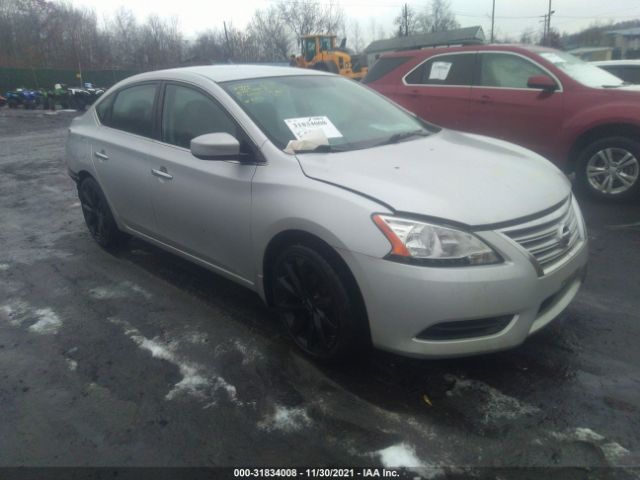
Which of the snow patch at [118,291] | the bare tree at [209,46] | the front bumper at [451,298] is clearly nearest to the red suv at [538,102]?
the front bumper at [451,298]

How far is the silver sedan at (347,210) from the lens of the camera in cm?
250

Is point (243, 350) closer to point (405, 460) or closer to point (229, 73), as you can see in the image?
point (405, 460)

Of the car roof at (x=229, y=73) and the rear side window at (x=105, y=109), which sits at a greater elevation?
the car roof at (x=229, y=73)

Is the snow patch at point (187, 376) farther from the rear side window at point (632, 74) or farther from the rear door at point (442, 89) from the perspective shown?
the rear side window at point (632, 74)

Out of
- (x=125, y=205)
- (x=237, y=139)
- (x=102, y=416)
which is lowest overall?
(x=102, y=416)

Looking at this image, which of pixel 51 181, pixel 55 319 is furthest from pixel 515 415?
pixel 51 181

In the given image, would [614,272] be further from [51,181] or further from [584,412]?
[51,181]

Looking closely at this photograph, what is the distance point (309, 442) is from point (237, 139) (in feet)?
6.00

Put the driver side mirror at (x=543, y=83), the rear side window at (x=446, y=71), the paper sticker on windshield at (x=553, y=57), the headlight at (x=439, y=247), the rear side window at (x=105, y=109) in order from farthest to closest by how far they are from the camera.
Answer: the rear side window at (x=446, y=71), the paper sticker on windshield at (x=553, y=57), the driver side mirror at (x=543, y=83), the rear side window at (x=105, y=109), the headlight at (x=439, y=247)

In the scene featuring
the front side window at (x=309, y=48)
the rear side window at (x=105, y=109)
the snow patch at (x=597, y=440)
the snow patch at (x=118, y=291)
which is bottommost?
the snow patch at (x=597, y=440)

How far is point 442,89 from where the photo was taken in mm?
7027

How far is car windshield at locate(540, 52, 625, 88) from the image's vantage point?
6.08 m

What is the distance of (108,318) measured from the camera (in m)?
3.75

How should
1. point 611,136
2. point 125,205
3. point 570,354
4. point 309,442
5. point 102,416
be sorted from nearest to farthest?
1. point 309,442
2. point 102,416
3. point 570,354
4. point 125,205
5. point 611,136
